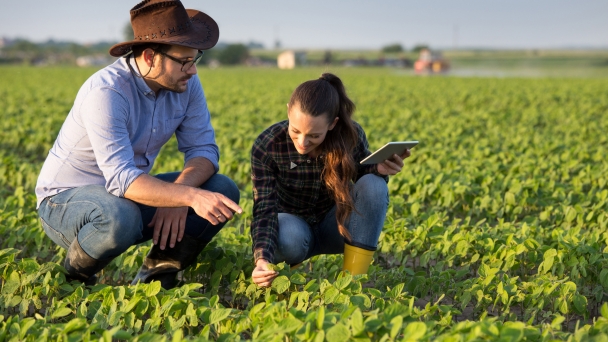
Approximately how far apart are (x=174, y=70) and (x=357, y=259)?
48.5 inches

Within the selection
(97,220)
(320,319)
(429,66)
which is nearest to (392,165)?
(320,319)

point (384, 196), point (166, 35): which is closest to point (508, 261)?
point (384, 196)

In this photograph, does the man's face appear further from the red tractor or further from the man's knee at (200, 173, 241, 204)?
the red tractor

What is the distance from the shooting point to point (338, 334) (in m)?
2.32

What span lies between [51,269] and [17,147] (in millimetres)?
6254

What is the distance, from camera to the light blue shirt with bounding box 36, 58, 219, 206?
3.15 m

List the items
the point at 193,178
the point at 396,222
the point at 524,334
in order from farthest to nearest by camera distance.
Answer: the point at 396,222
the point at 193,178
the point at 524,334

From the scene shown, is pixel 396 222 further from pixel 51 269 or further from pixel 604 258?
pixel 51 269

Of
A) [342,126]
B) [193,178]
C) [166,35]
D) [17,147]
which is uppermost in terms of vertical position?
[166,35]

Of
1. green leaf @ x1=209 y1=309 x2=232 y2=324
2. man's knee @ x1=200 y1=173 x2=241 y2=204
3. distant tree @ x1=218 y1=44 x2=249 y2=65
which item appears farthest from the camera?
distant tree @ x1=218 y1=44 x2=249 y2=65

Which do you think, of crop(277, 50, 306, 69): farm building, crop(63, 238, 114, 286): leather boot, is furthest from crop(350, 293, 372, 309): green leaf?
crop(277, 50, 306, 69): farm building

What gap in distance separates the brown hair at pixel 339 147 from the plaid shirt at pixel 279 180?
0.09 meters

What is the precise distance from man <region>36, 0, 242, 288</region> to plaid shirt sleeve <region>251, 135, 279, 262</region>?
0.18 meters

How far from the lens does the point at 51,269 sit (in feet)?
10.5
